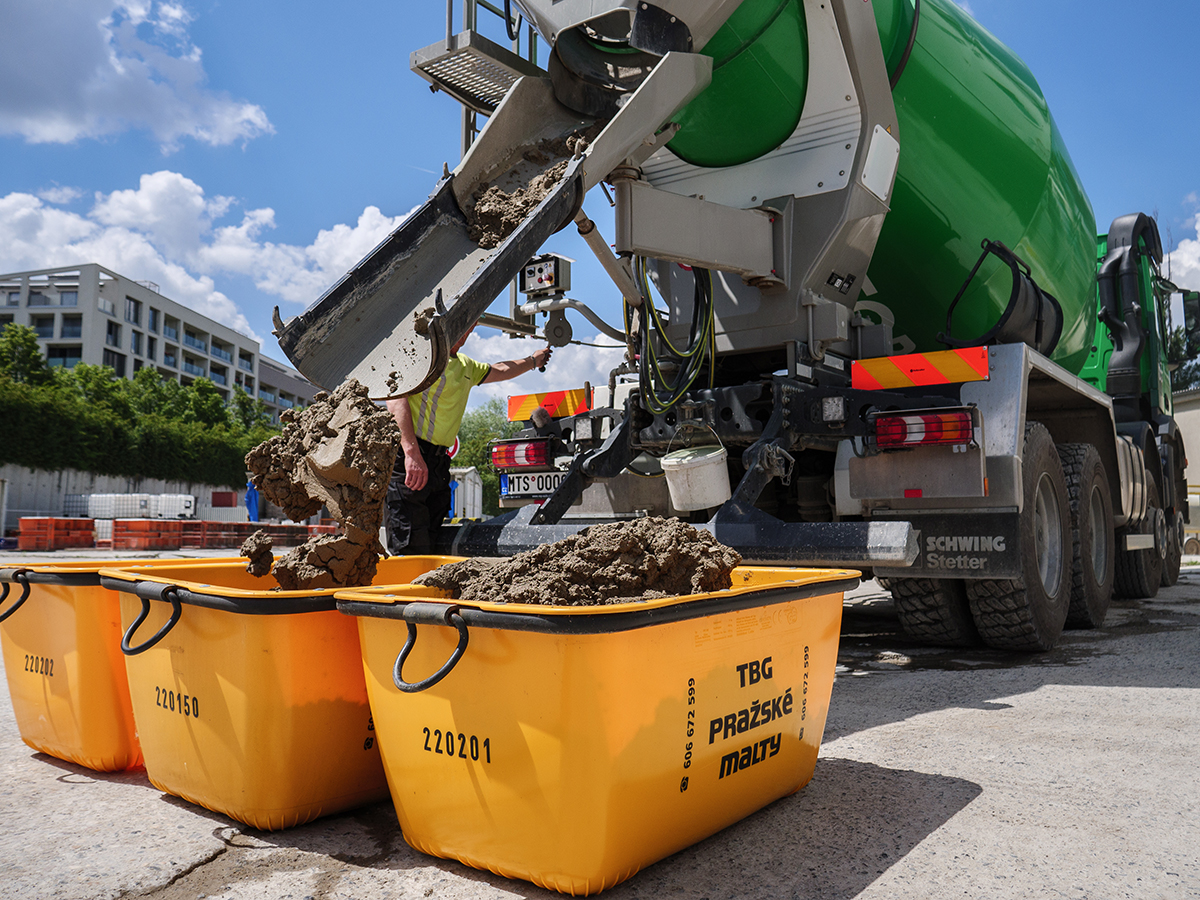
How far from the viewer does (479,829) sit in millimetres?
1824

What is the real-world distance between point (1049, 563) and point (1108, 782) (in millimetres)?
2491

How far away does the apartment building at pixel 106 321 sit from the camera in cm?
5688

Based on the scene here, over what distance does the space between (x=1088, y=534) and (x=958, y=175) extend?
215 cm

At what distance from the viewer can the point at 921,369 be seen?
163 inches

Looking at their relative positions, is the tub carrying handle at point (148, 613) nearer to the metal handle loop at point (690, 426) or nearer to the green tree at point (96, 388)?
the metal handle loop at point (690, 426)

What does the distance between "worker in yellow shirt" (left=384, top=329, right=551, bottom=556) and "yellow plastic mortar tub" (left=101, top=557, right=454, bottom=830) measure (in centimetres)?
196

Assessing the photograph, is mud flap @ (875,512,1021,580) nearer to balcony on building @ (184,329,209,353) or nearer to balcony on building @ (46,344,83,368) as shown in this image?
balcony on building @ (46,344,83,368)

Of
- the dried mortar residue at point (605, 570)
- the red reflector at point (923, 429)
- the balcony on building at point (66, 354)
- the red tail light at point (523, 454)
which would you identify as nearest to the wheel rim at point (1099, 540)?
the red reflector at point (923, 429)

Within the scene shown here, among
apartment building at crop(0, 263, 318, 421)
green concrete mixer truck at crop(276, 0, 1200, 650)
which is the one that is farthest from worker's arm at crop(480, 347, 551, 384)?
apartment building at crop(0, 263, 318, 421)

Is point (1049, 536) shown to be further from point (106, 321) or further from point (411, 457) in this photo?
point (106, 321)

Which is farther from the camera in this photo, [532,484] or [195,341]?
[195,341]

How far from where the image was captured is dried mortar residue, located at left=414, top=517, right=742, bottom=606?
78.3 inches

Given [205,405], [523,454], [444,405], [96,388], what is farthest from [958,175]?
[205,405]

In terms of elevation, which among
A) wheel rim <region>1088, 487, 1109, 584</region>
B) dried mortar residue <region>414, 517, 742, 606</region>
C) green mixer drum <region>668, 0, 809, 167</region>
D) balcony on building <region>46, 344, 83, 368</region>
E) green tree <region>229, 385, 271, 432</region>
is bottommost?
wheel rim <region>1088, 487, 1109, 584</region>
